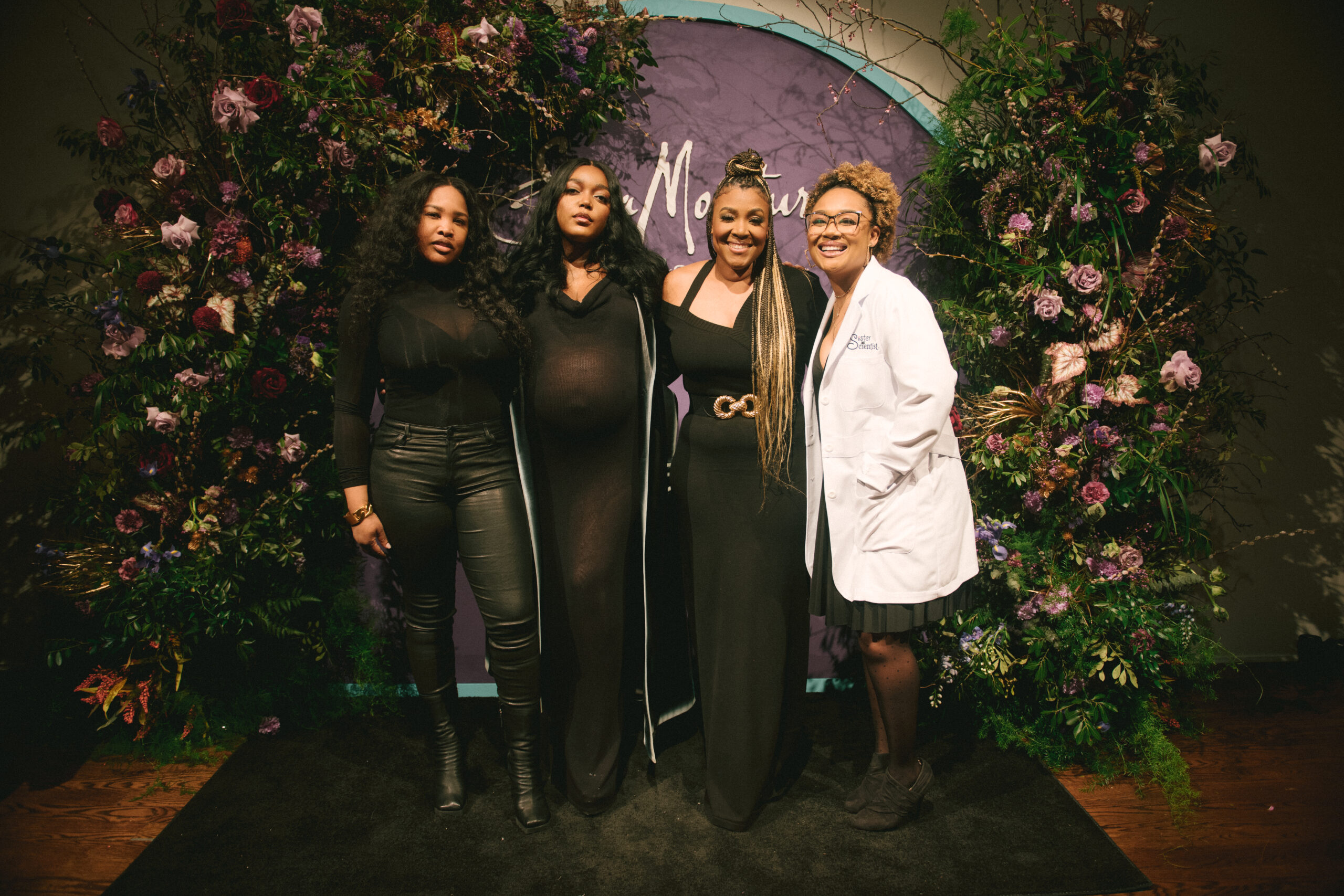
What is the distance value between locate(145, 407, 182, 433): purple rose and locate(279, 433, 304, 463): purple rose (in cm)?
35

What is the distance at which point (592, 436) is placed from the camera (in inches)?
90.9

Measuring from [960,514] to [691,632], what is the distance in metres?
1.06

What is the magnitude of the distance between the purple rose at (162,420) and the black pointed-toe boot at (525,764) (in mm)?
1540

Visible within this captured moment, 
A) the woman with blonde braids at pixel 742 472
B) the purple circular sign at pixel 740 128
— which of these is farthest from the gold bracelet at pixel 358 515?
the purple circular sign at pixel 740 128

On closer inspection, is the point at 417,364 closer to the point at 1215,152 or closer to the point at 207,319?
the point at 207,319

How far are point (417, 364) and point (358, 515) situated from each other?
0.53 metres

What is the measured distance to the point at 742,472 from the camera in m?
2.29

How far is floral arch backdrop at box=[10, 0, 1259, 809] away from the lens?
2.54m

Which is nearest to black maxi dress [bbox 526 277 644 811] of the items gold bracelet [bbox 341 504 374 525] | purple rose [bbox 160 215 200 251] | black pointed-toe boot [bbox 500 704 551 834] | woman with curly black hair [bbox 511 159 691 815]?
woman with curly black hair [bbox 511 159 691 815]

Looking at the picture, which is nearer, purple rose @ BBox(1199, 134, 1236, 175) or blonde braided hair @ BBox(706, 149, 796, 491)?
blonde braided hair @ BBox(706, 149, 796, 491)

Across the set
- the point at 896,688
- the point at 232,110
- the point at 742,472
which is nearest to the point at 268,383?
the point at 232,110

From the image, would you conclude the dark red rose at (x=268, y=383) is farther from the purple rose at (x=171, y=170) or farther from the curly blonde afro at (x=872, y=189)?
the curly blonde afro at (x=872, y=189)

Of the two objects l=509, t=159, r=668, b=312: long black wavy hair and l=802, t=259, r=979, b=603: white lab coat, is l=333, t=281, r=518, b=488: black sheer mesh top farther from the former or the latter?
l=802, t=259, r=979, b=603: white lab coat

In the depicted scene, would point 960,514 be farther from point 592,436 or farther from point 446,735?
point 446,735
